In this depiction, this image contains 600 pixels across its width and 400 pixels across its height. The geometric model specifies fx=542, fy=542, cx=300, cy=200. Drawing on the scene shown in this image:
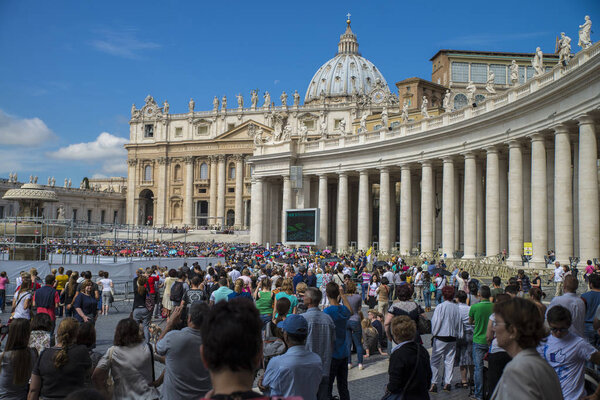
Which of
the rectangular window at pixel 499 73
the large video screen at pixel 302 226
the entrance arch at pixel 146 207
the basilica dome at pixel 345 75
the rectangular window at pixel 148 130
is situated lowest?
the large video screen at pixel 302 226

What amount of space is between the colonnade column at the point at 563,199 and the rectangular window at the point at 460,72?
2112 inches

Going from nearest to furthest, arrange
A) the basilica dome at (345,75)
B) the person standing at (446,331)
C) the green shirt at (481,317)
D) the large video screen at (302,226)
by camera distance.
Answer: the green shirt at (481,317) < the person standing at (446,331) < the large video screen at (302,226) < the basilica dome at (345,75)

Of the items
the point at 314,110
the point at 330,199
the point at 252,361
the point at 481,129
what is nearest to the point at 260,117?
the point at 314,110

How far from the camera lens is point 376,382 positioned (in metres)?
10.3

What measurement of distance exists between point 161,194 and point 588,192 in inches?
3278

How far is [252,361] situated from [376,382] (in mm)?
7660

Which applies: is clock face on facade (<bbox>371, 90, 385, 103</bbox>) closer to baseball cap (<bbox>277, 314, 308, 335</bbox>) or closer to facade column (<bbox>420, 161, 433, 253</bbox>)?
facade column (<bbox>420, 161, 433, 253</bbox>)

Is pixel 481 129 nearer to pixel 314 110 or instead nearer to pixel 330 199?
pixel 330 199

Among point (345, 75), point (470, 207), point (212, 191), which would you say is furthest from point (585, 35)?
point (345, 75)

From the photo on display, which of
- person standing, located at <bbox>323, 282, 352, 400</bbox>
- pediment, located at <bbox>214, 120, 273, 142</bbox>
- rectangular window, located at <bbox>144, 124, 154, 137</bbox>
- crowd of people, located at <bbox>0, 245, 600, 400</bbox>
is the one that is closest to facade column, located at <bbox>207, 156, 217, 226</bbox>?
pediment, located at <bbox>214, 120, 273, 142</bbox>

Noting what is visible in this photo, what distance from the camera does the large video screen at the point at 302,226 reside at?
41625 mm

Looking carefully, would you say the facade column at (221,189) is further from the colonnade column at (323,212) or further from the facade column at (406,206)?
the facade column at (406,206)

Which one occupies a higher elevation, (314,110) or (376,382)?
(314,110)

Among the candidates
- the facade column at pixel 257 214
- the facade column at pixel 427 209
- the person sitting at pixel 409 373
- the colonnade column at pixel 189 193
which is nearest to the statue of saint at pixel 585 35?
the facade column at pixel 427 209
